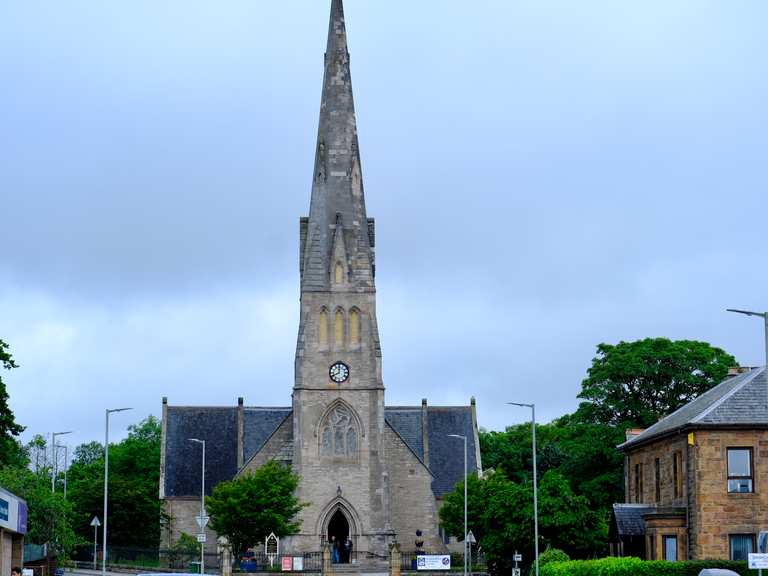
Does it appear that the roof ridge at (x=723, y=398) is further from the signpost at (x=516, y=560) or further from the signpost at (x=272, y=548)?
the signpost at (x=272, y=548)

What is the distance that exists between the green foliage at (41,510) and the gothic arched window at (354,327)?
2231 cm

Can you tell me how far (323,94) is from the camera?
302 ft

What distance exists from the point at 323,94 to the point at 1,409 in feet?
105

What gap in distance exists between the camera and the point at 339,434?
88.0 meters

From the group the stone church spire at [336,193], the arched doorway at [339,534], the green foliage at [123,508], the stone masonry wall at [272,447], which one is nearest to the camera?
the arched doorway at [339,534]

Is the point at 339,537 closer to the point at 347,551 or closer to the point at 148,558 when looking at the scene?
the point at 347,551

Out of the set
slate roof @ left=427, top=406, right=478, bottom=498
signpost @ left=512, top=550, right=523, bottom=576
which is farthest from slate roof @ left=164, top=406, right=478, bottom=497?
signpost @ left=512, top=550, right=523, bottom=576

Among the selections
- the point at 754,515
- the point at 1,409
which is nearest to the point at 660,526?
the point at 754,515

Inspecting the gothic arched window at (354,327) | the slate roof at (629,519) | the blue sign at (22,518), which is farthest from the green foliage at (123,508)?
the slate roof at (629,519)

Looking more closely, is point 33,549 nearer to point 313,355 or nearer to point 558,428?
point 313,355

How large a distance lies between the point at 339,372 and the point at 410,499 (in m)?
9.65

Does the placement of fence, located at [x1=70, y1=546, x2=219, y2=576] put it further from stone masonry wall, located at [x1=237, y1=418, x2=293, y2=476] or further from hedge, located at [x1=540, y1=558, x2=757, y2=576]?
hedge, located at [x1=540, y1=558, x2=757, y2=576]

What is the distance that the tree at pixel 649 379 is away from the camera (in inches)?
3221

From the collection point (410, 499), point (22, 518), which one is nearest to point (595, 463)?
point (410, 499)
